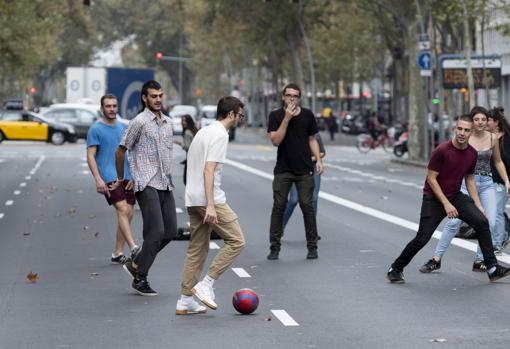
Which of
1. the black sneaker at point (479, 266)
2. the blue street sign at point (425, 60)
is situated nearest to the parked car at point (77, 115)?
the blue street sign at point (425, 60)

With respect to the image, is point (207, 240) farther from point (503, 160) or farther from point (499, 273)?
point (503, 160)

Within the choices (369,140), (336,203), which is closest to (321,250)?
(336,203)

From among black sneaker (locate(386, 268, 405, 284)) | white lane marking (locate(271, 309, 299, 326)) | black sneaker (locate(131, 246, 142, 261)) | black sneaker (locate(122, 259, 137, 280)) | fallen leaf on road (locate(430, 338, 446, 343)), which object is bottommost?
fallen leaf on road (locate(430, 338, 446, 343))

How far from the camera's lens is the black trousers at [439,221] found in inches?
478

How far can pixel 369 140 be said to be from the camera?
53.1m

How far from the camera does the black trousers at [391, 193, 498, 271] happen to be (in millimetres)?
12148

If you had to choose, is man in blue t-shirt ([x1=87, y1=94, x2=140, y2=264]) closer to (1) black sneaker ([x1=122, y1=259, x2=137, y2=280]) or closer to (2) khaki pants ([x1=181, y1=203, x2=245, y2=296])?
(1) black sneaker ([x1=122, y1=259, x2=137, y2=280])

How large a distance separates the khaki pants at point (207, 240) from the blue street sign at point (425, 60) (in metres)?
31.0

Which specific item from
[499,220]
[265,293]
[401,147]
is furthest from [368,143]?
[265,293]

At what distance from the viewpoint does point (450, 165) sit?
12.1 meters

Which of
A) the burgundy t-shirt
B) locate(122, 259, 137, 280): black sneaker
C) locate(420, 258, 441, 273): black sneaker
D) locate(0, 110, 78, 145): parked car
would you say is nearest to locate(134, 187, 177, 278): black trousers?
locate(122, 259, 137, 280): black sneaker

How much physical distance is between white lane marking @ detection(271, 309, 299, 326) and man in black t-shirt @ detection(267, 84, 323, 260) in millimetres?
3657

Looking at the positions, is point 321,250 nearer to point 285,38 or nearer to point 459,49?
point 459,49

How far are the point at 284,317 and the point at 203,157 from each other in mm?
1286
